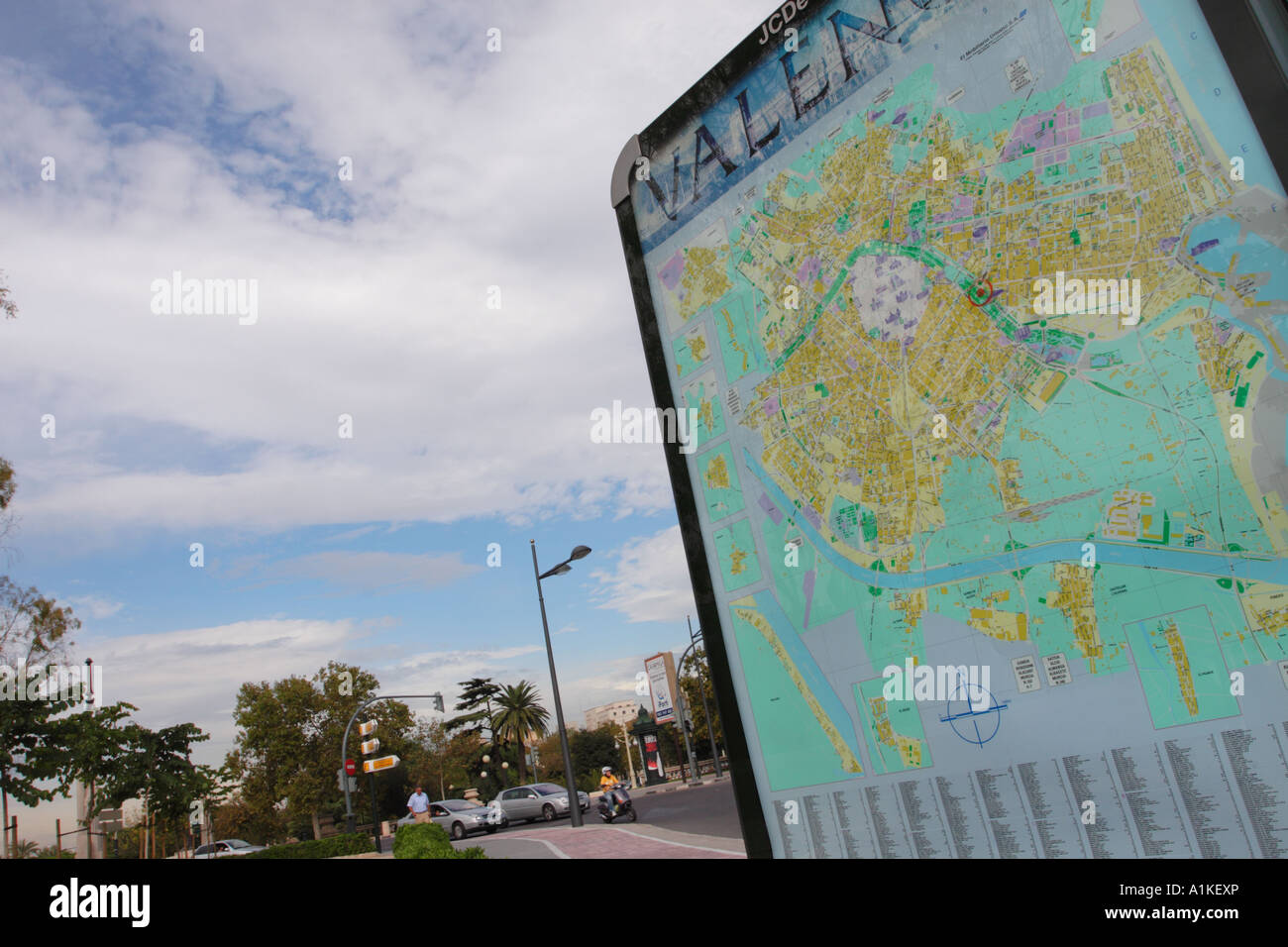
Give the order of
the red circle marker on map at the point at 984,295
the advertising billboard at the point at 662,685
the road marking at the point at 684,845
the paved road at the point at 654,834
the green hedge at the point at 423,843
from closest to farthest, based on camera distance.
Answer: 1. the red circle marker on map at the point at 984,295
2. the green hedge at the point at 423,843
3. the road marking at the point at 684,845
4. the paved road at the point at 654,834
5. the advertising billboard at the point at 662,685

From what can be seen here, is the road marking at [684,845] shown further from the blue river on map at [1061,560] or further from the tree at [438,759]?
the tree at [438,759]

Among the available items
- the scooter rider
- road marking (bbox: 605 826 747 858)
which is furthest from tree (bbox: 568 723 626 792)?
road marking (bbox: 605 826 747 858)

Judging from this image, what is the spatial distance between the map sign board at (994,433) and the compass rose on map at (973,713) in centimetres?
1

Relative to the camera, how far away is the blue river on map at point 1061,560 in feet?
8.00

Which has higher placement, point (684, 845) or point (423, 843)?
point (423, 843)

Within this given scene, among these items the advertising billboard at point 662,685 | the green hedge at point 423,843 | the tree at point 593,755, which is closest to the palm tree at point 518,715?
the tree at point 593,755

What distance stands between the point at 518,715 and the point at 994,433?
3851 cm

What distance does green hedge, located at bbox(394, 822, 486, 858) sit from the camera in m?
7.32

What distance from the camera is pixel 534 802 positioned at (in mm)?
18250

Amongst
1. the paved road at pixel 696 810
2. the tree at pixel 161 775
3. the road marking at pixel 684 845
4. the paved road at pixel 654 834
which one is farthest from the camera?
the tree at pixel 161 775

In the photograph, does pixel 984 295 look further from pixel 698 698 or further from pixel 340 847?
pixel 698 698

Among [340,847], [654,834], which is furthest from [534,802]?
[654,834]
